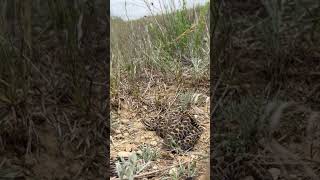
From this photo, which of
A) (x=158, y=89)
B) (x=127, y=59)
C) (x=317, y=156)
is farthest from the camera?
(x=127, y=59)

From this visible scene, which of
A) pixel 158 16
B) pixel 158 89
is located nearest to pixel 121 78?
pixel 158 89

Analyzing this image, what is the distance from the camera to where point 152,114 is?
2338 mm

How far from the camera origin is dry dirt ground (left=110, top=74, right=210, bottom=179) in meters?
1.93

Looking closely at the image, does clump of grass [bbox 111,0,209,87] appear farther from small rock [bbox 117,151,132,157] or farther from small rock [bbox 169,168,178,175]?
small rock [bbox 169,168,178,175]

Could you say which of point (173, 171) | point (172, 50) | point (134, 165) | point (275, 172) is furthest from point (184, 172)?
point (172, 50)

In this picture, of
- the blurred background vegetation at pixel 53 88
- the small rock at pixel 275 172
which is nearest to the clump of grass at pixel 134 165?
the blurred background vegetation at pixel 53 88

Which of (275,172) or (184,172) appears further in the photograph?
(184,172)

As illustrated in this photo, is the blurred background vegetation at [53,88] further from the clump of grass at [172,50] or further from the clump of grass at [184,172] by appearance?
the clump of grass at [172,50]

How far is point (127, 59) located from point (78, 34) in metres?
1.83

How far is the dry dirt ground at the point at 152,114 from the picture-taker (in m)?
1.93

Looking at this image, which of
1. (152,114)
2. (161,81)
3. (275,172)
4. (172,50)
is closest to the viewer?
(275,172)

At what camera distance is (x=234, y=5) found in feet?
3.80

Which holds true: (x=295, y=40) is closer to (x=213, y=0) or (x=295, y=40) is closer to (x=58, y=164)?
(x=213, y=0)

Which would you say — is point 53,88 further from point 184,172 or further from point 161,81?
point 161,81
